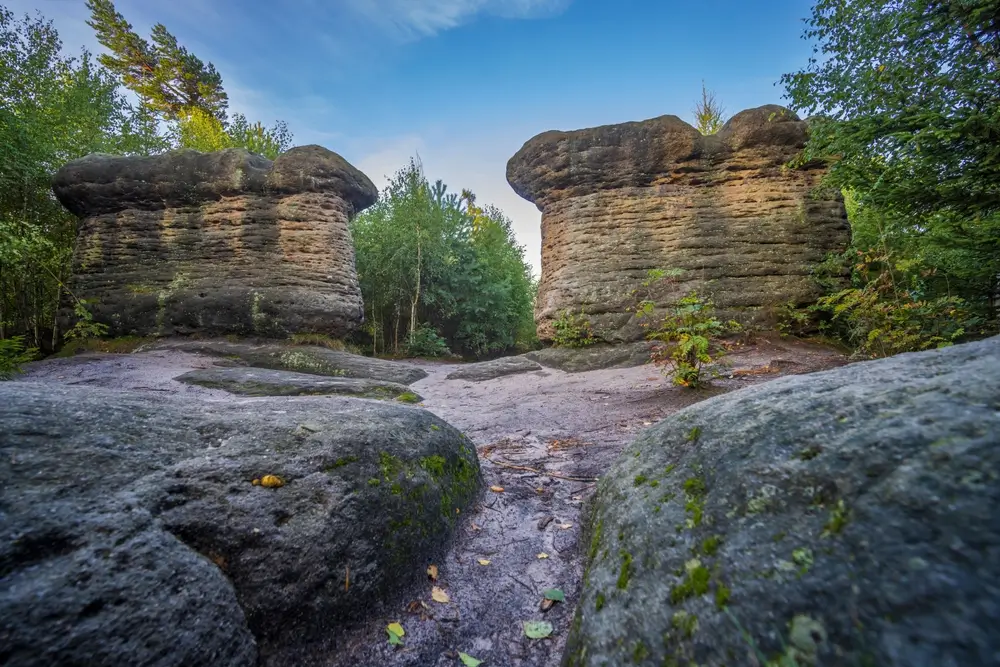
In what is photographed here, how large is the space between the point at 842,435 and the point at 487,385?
5.70 metres

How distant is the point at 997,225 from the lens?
3891mm

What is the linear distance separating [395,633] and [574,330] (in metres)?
6.83

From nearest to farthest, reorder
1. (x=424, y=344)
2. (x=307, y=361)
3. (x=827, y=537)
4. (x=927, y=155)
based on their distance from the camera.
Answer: (x=827, y=537), (x=927, y=155), (x=307, y=361), (x=424, y=344)

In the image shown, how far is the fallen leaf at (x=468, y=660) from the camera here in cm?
123

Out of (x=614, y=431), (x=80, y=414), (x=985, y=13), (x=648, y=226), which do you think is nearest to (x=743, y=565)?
(x=80, y=414)

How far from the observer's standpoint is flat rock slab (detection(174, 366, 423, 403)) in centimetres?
512

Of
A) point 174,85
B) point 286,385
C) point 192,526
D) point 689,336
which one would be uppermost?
point 174,85

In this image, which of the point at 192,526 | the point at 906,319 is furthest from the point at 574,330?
the point at 192,526

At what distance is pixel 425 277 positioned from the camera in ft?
50.5

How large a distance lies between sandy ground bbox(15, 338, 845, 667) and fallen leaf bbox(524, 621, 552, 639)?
0.08 feet

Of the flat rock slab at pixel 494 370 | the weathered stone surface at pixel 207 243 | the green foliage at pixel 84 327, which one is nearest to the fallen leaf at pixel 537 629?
the flat rock slab at pixel 494 370

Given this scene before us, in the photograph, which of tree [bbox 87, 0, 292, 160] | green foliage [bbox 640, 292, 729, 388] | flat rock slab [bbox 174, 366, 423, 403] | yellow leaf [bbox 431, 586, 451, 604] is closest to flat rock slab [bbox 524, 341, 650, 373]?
green foliage [bbox 640, 292, 729, 388]

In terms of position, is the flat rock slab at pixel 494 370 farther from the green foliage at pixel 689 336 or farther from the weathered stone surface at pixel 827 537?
the weathered stone surface at pixel 827 537

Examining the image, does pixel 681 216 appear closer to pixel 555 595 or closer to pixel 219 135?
pixel 555 595
